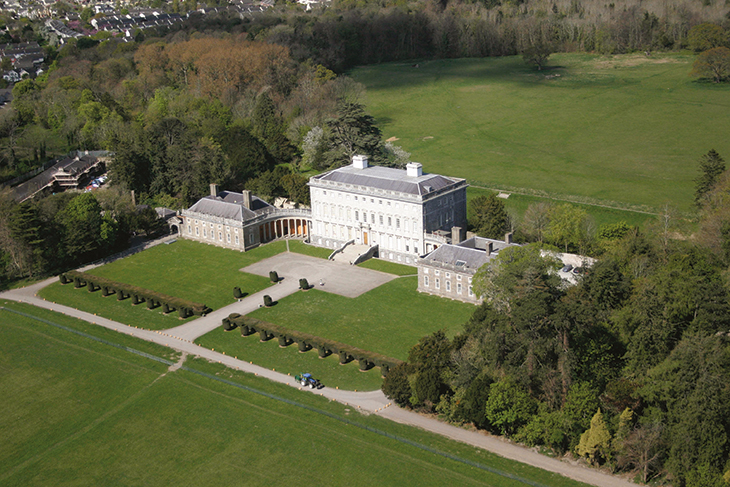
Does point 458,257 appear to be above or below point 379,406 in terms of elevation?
above

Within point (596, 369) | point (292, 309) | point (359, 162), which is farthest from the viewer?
point (359, 162)

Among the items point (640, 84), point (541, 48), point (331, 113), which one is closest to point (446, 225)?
point (331, 113)

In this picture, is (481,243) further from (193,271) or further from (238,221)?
(193,271)

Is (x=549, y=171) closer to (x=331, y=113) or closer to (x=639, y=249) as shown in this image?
(x=331, y=113)

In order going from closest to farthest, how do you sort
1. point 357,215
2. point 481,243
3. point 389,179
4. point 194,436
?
point 194,436
point 481,243
point 389,179
point 357,215

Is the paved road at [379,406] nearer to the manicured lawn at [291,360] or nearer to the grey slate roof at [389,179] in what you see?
the manicured lawn at [291,360]

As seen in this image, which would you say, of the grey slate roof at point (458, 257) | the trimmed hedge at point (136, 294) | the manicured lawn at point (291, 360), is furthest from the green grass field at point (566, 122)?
the manicured lawn at point (291, 360)

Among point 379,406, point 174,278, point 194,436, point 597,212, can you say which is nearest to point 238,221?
point 174,278
